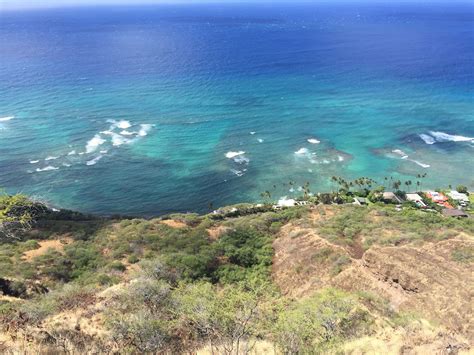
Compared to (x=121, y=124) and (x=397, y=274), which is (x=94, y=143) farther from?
(x=397, y=274)

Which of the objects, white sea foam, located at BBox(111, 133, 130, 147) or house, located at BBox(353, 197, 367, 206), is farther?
white sea foam, located at BBox(111, 133, 130, 147)

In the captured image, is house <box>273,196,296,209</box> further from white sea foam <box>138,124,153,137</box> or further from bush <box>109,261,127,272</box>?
A: white sea foam <box>138,124,153,137</box>

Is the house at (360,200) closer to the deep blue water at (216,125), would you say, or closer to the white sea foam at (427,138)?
the deep blue water at (216,125)

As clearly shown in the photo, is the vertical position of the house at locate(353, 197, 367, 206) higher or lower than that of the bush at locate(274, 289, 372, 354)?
lower

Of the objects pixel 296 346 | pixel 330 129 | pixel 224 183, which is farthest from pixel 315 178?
pixel 296 346

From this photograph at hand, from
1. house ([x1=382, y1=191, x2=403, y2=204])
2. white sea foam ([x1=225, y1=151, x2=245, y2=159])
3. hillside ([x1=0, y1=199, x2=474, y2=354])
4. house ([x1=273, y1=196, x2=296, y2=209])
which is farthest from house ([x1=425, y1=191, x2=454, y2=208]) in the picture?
white sea foam ([x1=225, y1=151, x2=245, y2=159])
